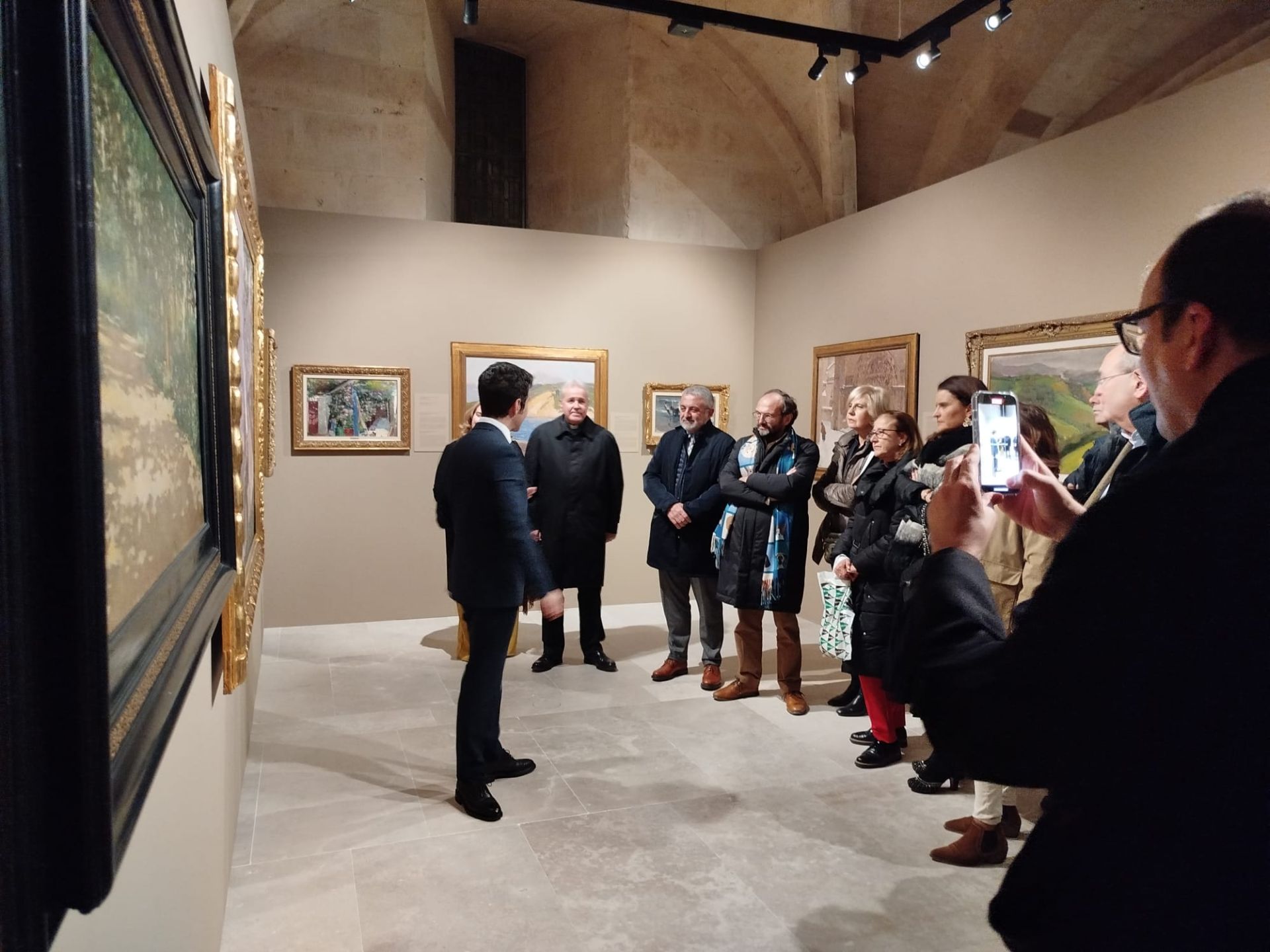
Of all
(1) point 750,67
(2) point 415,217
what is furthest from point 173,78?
(1) point 750,67

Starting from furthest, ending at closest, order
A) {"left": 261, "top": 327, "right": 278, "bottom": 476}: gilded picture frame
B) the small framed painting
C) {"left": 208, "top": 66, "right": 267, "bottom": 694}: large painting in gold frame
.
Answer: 1. the small framed painting
2. {"left": 261, "top": 327, "right": 278, "bottom": 476}: gilded picture frame
3. {"left": 208, "top": 66, "right": 267, "bottom": 694}: large painting in gold frame

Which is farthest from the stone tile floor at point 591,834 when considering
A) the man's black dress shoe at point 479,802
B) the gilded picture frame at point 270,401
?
the gilded picture frame at point 270,401

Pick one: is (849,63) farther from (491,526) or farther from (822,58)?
(491,526)

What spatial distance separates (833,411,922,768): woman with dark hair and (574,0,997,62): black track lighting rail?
10.5 ft

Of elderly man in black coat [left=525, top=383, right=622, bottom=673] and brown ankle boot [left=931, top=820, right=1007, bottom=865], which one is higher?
elderly man in black coat [left=525, top=383, right=622, bottom=673]

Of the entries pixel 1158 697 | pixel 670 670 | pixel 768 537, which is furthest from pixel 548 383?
pixel 1158 697

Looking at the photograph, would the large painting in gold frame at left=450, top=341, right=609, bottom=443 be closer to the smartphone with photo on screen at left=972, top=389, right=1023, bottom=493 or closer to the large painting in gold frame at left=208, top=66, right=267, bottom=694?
the large painting in gold frame at left=208, top=66, right=267, bottom=694

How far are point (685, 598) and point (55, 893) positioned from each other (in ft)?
17.5

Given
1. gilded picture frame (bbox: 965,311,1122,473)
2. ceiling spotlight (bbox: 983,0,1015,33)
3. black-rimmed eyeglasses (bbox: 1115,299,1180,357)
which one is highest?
ceiling spotlight (bbox: 983,0,1015,33)

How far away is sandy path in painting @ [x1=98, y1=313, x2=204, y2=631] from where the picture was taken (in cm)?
88

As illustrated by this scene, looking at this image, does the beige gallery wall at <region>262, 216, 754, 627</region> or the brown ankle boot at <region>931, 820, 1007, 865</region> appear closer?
the brown ankle boot at <region>931, 820, 1007, 865</region>

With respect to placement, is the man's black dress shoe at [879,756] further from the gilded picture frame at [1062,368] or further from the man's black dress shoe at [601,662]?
the man's black dress shoe at [601,662]

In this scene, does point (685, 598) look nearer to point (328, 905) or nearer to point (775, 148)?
point (328, 905)

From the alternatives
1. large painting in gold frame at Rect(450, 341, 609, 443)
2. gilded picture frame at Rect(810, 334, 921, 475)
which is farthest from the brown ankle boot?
large painting in gold frame at Rect(450, 341, 609, 443)
